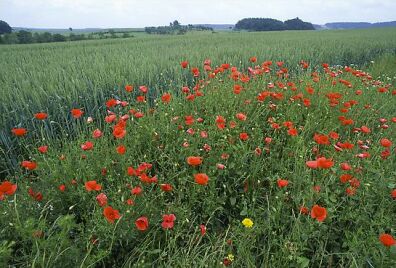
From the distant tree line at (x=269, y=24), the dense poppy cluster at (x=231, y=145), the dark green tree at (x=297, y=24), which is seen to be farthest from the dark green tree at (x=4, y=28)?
the dark green tree at (x=297, y=24)

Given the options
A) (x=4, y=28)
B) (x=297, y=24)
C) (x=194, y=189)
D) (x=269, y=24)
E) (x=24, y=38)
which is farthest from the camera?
(x=297, y=24)

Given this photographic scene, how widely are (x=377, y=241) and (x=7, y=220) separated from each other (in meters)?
2.11

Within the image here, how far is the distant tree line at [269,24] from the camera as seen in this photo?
61031 millimetres

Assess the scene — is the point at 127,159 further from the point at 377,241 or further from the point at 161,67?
the point at 161,67

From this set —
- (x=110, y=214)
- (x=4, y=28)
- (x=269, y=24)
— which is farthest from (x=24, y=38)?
(x=269, y=24)

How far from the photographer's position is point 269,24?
201 feet

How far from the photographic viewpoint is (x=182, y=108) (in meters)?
3.32

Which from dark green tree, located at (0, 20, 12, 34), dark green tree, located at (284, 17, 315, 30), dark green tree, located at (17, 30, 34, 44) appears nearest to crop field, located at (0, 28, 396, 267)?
dark green tree, located at (17, 30, 34, 44)

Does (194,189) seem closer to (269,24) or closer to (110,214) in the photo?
(110,214)

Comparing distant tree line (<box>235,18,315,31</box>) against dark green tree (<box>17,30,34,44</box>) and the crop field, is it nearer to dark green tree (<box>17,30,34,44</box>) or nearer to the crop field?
dark green tree (<box>17,30,34,44</box>)

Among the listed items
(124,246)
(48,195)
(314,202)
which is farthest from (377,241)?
(48,195)

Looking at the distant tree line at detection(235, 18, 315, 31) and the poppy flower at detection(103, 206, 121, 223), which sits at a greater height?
the distant tree line at detection(235, 18, 315, 31)

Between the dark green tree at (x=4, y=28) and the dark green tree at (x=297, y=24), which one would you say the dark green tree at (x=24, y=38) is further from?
the dark green tree at (x=297, y=24)

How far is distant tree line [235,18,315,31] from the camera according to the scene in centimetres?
6103
